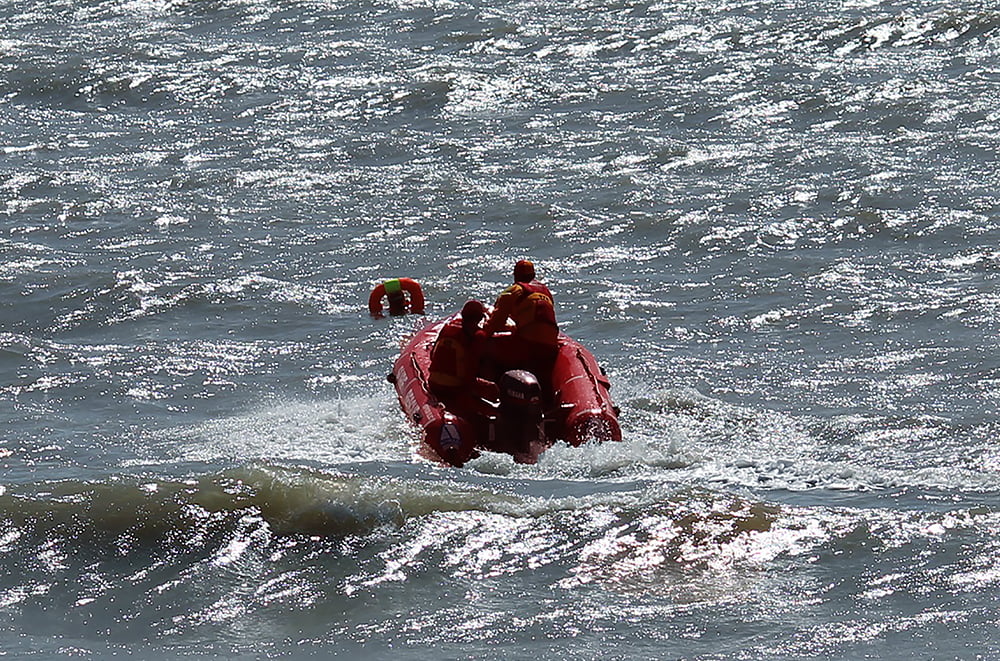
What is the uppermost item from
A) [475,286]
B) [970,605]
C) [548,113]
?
[548,113]

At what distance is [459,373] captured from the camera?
10.8m

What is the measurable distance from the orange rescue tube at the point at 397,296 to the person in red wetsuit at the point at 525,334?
6.80 feet

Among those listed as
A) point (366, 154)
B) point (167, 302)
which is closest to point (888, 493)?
point (167, 302)

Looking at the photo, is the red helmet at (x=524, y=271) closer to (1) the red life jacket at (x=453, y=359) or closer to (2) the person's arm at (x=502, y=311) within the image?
(2) the person's arm at (x=502, y=311)

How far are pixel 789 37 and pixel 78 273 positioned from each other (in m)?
10.3

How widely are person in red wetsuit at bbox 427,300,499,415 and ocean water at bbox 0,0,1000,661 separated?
407 millimetres

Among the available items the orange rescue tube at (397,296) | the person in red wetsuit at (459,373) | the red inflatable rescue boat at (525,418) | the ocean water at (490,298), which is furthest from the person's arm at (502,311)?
the orange rescue tube at (397,296)

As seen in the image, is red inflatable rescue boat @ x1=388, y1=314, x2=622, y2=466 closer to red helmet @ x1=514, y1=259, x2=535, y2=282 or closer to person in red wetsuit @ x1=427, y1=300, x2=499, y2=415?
person in red wetsuit @ x1=427, y1=300, x2=499, y2=415

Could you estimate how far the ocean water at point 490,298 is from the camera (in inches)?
333

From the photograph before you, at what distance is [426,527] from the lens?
9359 millimetres

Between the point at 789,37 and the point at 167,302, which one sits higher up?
the point at 789,37

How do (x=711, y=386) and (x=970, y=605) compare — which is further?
(x=711, y=386)

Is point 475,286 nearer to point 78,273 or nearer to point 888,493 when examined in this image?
point 78,273

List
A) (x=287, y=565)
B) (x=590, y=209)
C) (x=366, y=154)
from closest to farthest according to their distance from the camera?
(x=287, y=565) → (x=590, y=209) → (x=366, y=154)
